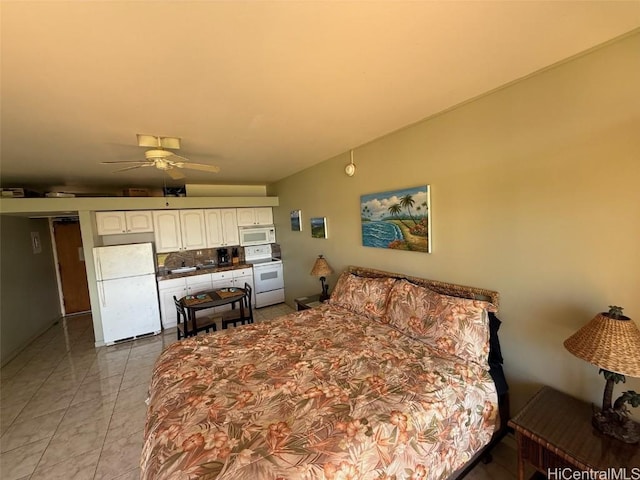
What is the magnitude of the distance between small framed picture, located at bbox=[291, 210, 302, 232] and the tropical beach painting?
A: 64.9 inches

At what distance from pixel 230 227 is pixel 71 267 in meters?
3.66

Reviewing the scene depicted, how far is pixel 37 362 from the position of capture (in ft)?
11.6

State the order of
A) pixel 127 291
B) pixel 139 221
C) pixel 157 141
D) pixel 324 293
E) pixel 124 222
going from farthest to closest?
pixel 139 221 → pixel 124 222 → pixel 127 291 → pixel 324 293 → pixel 157 141

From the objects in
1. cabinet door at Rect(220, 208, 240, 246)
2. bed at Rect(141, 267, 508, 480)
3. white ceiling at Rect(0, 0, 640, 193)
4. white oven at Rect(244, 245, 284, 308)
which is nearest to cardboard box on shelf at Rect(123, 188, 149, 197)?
cabinet door at Rect(220, 208, 240, 246)

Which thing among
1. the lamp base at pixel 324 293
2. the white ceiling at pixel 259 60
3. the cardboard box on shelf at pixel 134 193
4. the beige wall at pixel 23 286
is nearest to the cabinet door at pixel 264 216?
the cardboard box on shelf at pixel 134 193

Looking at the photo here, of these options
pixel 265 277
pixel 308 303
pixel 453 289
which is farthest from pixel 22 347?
pixel 453 289

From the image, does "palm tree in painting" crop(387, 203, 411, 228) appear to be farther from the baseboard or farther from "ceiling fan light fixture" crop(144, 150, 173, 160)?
the baseboard

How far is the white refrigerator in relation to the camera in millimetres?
3965

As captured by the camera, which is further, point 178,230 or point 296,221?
point 178,230

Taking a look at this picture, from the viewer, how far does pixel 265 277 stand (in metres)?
5.23

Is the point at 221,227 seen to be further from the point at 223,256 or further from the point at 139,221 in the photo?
the point at 139,221

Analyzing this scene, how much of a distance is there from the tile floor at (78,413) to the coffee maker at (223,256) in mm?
1717

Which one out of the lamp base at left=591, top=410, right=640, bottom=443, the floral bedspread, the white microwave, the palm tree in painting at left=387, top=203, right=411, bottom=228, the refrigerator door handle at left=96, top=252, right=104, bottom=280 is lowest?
the lamp base at left=591, top=410, right=640, bottom=443

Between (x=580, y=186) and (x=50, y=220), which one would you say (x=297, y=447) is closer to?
(x=580, y=186)
